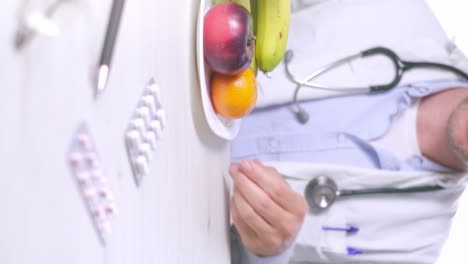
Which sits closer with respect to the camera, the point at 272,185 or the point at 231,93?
the point at 231,93

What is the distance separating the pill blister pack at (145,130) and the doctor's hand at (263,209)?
255 mm

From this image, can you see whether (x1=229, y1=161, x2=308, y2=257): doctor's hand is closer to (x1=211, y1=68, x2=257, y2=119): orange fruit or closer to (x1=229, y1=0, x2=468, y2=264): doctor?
(x1=211, y1=68, x2=257, y2=119): orange fruit

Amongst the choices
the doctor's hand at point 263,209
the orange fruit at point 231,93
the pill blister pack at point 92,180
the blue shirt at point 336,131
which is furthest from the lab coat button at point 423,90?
the pill blister pack at point 92,180

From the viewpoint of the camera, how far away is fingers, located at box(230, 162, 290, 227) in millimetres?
609

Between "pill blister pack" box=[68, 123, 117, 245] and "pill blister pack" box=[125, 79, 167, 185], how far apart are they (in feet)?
0.16

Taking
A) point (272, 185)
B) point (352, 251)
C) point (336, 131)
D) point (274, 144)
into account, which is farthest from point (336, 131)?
point (272, 185)

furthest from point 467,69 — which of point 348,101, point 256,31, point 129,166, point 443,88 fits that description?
point 129,166

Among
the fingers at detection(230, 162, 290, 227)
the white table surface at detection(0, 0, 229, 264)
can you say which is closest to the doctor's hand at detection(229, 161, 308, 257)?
the fingers at detection(230, 162, 290, 227)

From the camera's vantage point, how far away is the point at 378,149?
92 centimetres

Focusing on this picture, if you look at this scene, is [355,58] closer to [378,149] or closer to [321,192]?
[378,149]

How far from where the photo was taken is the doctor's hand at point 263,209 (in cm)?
61

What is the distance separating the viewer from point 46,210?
200mm

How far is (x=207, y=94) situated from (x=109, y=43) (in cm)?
26

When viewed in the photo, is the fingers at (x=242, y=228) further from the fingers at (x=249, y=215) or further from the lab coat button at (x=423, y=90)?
the lab coat button at (x=423, y=90)
